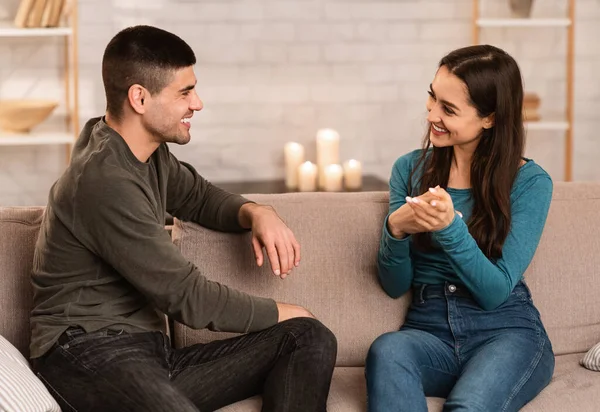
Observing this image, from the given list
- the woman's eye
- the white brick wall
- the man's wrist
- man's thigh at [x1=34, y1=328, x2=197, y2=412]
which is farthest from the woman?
the white brick wall

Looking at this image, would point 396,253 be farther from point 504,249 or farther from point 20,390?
point 20,390

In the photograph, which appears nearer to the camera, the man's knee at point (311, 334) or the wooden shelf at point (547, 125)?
the man's knee at point (311, 334)

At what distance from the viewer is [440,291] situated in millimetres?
2363

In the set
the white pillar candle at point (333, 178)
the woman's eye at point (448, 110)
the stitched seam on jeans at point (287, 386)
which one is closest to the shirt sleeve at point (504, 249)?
the woman's eye at point (448, 110)

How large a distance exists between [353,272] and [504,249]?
15.2 inches

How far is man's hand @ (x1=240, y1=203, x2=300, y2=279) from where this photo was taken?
225 cm

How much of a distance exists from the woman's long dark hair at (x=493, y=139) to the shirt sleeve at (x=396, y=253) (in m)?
0.06

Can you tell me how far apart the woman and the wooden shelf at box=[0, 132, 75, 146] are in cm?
206

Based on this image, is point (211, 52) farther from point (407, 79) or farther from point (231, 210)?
point (231, 210)

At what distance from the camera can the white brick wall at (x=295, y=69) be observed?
443cm

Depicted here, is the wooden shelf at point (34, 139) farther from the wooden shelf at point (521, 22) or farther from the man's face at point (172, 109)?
the man's face at point (172, 109)

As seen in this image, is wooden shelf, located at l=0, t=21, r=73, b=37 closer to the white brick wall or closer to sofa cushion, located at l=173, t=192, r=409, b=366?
the white brick wall

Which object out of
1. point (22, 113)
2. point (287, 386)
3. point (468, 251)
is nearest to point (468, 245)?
point (468, 251)

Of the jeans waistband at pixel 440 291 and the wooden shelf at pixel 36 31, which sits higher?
the wooden shelf at pixel 36 31
